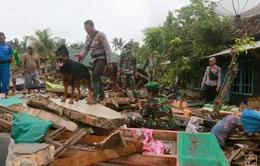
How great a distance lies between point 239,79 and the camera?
11.1 meters

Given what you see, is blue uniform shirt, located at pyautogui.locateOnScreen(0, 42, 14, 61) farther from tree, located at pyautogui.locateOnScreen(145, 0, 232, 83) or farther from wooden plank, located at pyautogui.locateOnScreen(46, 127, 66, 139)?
tree, located at pyautogui.locateOnScreen(145, 0, 232, 83)

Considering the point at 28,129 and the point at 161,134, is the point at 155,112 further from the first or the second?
the point at 28,129

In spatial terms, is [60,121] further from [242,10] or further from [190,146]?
[242,10]

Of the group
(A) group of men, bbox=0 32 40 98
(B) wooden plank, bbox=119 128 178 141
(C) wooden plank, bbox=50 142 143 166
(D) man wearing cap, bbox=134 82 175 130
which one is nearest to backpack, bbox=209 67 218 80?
(D) man wearing cap, bbox=134 82 175 130

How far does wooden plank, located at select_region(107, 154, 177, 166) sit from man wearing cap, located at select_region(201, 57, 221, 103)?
5.93 metres

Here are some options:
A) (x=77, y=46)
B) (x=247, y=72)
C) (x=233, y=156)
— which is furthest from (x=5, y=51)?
(x=77, y=46)

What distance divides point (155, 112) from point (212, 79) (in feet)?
16.1

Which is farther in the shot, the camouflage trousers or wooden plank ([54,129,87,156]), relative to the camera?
the camouflage trousers

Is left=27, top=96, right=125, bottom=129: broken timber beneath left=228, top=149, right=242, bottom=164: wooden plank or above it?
above

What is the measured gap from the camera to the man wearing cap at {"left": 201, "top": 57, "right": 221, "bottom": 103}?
29.0 feet

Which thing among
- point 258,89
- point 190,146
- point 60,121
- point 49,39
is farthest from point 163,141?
point 49,39

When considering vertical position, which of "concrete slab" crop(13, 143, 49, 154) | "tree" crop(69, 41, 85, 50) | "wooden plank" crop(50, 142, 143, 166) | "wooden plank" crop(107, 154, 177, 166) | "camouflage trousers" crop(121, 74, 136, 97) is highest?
"tree" crop(69, 41, 85, 50)

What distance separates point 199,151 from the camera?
144 inches

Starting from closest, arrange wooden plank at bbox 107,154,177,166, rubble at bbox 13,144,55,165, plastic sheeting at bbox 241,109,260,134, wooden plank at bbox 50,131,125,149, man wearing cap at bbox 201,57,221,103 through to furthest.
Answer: rubble at bbox 13,144,55,165
wooden plank at bbox 50,131,125,149
wooden plank at bbox 107,154,177,166
plastic sheeting at bbox 241,109,260,134
man wearing cap at bbox 201,57,221,103
